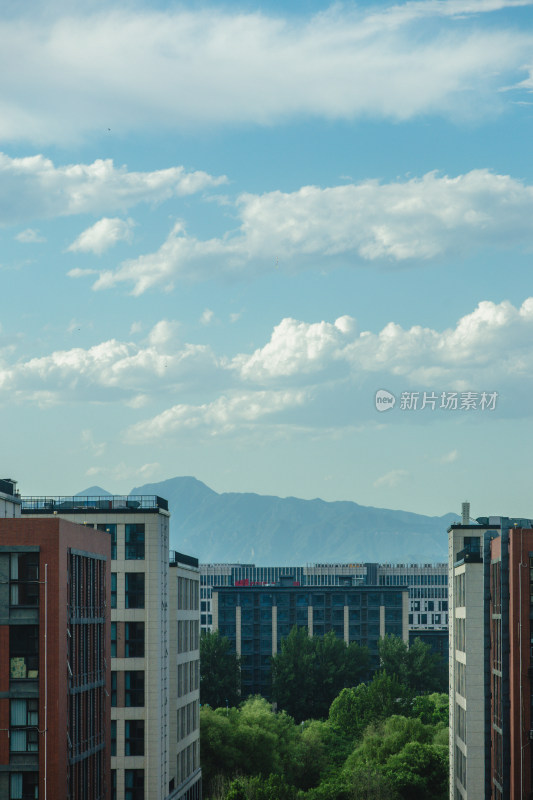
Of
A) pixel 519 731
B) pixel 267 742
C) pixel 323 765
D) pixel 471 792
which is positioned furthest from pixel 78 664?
pixel 323 765

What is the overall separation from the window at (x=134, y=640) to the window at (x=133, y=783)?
33.9 ft

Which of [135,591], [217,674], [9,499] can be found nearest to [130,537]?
[135,591]

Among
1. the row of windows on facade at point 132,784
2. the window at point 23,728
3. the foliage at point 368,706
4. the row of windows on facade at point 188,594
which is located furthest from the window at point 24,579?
the foliage at point 368,706

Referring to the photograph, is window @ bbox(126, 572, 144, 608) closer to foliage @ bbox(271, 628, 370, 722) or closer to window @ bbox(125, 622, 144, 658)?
window @ bbox(125, 622, 144, 658)

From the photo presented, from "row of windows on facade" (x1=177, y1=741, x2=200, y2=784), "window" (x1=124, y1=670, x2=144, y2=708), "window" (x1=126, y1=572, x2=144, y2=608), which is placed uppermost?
"window" (x1=126, y1=572, x2=144, y2=608)

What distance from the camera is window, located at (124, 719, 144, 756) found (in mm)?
102375

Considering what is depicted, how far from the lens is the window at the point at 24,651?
221 ft

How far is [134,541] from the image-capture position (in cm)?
10412

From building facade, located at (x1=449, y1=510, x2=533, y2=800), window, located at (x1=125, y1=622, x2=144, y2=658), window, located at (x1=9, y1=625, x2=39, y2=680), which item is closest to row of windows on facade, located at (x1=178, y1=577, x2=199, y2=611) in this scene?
window, located at (x1=125, y1=622, x2=144, y2=658)

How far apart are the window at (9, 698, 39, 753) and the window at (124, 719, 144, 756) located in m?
36.7

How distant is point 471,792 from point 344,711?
7654 centimetres

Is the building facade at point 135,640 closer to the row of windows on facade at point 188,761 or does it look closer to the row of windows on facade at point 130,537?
the row of windows on facade at point 130,537

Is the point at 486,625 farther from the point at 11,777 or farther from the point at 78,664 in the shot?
the point at 11,777

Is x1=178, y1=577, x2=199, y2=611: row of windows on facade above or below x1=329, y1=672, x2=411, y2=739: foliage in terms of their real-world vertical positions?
above
